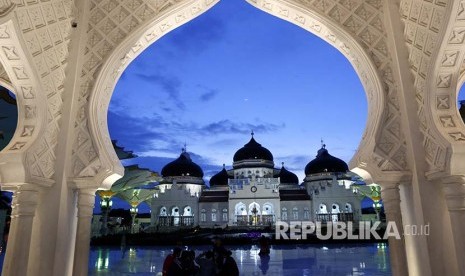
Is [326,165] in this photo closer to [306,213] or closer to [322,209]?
[322,209]

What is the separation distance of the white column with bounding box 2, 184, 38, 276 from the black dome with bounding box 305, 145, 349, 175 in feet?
106

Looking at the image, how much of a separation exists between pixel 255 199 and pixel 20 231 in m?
28.8

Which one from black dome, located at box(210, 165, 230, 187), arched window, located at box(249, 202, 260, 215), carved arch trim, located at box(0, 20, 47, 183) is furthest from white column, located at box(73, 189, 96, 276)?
black dome, located at box(210, 165, 230, 187)

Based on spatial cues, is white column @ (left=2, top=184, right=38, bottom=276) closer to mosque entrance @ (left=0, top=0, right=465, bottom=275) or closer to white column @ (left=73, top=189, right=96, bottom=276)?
mosque entrance @ (left=0, top=0, right=465, bottom=275)

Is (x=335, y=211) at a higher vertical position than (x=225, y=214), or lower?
higher

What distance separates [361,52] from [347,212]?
95.7ft

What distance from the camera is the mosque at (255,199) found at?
30969mm

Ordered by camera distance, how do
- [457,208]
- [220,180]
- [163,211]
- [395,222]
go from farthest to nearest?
1. [220,180]
2. [163,211]
3. [395,222]
4. [457,208]

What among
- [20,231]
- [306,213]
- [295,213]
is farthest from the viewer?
[295,213]

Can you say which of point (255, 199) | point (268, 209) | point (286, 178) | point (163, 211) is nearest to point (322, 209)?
point (268, 209)

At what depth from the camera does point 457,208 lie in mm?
3314

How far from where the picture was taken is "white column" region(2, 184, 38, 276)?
340 centimetres

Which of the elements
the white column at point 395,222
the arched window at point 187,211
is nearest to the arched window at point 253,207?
the arched window at point 187,211

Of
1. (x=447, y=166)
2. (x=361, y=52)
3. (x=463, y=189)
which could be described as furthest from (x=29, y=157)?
(x=463, y=189)
